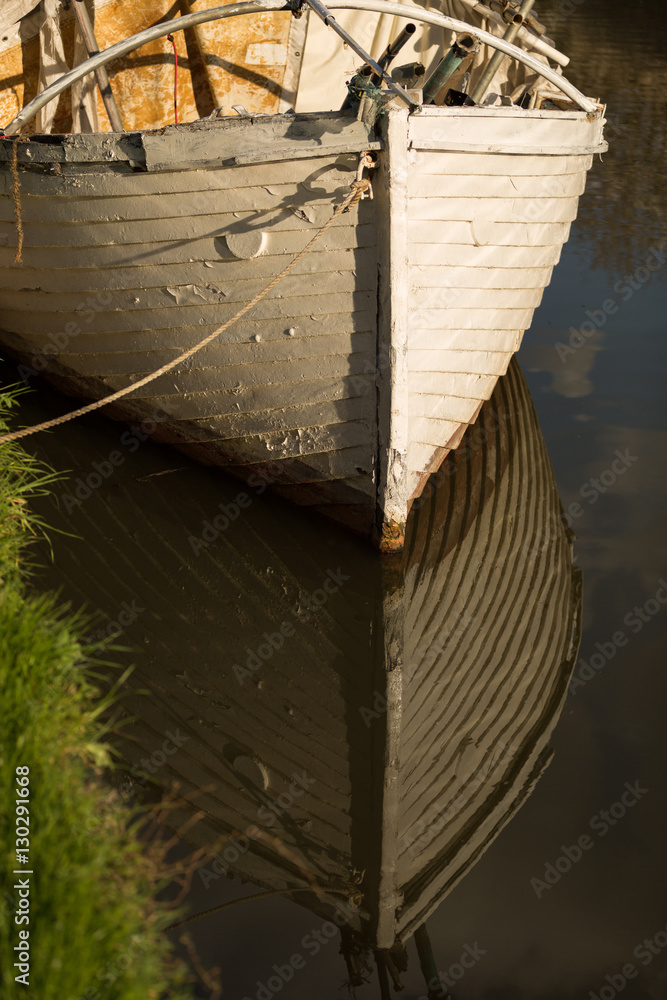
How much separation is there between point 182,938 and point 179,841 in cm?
39

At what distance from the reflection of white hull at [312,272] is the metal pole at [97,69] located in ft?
4.32

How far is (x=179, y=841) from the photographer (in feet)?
10.4

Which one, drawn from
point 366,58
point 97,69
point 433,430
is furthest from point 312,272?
point 97,69

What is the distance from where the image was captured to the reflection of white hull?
12.4 ft

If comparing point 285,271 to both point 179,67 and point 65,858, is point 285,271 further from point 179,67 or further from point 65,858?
point 179,67

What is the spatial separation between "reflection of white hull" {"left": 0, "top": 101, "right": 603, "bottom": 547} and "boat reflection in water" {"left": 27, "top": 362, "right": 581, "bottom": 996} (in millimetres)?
381

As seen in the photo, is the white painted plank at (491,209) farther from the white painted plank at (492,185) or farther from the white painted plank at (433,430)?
the white painted plank at (433,430)

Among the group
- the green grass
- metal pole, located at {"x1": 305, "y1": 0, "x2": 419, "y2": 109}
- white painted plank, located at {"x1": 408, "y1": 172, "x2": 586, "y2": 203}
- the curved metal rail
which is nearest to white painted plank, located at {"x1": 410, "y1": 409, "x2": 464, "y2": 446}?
white painted plank, located at {"x1": 408, "y1": 172, "x2": 586, "y2": 203}

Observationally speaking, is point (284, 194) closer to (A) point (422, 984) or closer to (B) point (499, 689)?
(B) point (499, 689)

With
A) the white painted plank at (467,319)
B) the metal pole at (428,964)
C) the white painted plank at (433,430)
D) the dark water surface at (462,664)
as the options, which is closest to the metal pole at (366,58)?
the white painted plank at (467,319)

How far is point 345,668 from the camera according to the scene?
4.04 meters

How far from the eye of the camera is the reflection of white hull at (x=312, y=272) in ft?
12.4

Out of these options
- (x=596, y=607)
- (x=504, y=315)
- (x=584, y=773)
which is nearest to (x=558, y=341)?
(x=504, y=315)

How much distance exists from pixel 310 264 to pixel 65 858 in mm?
2646
